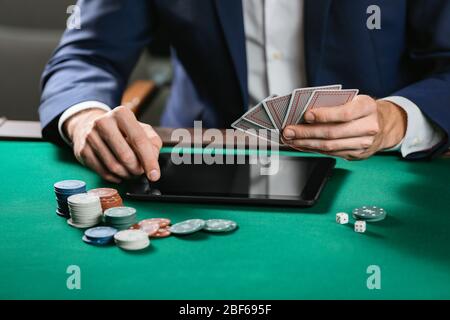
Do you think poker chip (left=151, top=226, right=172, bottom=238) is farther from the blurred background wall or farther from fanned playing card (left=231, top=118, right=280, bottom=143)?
the blurred background wall

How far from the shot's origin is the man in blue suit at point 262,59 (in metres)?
1.87

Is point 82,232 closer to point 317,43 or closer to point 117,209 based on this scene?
point 117,209

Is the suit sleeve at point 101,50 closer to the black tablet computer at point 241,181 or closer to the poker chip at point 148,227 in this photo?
the black tablet computer at point 241,181

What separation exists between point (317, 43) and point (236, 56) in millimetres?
256

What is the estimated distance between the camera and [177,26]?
2332 mm

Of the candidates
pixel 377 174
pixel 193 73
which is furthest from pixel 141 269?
pixel 193 73

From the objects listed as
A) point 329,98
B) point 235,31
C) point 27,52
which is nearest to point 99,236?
point 329,98

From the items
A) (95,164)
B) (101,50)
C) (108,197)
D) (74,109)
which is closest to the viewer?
(108,197)

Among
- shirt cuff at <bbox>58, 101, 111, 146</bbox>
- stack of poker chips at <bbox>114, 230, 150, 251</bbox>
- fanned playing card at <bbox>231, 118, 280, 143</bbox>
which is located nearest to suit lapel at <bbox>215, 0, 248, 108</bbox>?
shirt cuff at <bbox>58, 101, 111, 146</bbox>

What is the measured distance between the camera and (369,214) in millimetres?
1396

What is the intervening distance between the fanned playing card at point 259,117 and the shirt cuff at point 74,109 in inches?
20.8

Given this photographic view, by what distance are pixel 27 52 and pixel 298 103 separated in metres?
2.62

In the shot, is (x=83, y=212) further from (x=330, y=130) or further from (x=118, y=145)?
(x=330, y=130)
